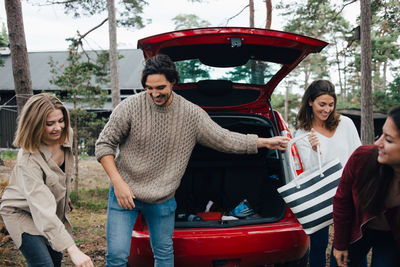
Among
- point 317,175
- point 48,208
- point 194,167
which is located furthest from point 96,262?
point 317,175

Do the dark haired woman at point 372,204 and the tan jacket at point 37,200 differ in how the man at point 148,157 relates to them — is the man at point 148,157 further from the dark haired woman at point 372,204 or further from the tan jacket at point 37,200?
the dark haired woman at point 372,204

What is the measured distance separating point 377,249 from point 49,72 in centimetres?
2142

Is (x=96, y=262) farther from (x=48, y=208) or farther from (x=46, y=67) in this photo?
(x=46, y=67)

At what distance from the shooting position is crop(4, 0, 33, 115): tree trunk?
191 inches

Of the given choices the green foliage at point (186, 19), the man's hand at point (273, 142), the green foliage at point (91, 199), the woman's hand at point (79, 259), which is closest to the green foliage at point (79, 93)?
the green foliage at point (91, 199)

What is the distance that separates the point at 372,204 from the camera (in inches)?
60.9

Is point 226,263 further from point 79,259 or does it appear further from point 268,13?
point 268,13

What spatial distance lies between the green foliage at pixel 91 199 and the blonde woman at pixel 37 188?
4.91 meters

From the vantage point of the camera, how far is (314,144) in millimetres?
2172

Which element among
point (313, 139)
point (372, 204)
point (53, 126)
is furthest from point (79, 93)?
point (372, 204)

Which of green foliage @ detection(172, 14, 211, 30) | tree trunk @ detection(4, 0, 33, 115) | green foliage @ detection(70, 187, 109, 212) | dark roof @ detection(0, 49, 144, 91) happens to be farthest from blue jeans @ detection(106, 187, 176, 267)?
green foliage @ detection(172, 14, 211, 30)

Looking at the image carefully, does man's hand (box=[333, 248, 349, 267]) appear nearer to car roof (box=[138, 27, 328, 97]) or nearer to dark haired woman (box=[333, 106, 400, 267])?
dark haired woman (box=[333, 106, 400, 267])

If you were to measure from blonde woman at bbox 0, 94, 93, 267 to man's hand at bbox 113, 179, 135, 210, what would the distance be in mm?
324

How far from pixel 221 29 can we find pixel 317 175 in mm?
1105
